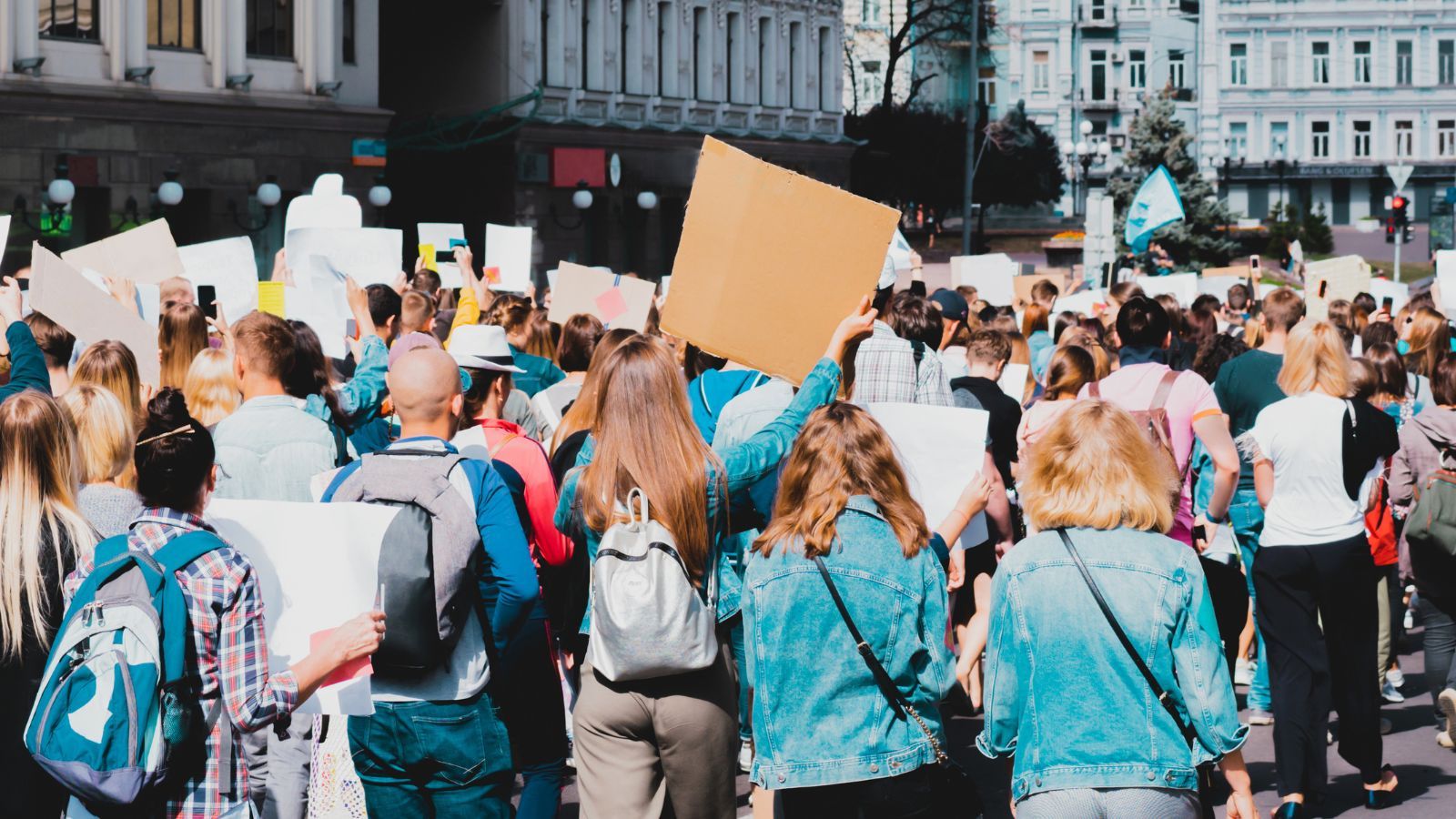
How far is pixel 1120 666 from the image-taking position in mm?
4527

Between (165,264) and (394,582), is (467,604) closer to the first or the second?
(394,582)

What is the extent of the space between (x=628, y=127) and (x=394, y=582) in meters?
38.3

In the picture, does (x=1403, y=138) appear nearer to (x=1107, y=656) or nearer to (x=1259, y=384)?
(x=1259, y=384)

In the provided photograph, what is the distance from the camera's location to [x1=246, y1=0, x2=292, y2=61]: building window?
32750 mm

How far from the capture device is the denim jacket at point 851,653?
185 inches

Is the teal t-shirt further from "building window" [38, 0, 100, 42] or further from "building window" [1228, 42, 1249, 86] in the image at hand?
"building window" [1228, 42, 1249, 86]

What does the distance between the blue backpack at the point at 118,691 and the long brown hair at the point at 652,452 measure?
1388 mm

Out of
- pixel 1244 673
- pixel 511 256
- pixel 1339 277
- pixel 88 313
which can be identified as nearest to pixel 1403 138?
pixel 1339 277

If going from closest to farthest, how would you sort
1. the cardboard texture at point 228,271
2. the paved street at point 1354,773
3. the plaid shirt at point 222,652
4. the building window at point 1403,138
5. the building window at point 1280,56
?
the plaid shirt at point 222,652 → the paved street at point 1354,773 → the cardboard texture at point 228,271 → the building window at point 1403,138 → the building window at point 1280,56

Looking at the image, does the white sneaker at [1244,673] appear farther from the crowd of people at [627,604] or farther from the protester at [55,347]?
the protester at [55,347]

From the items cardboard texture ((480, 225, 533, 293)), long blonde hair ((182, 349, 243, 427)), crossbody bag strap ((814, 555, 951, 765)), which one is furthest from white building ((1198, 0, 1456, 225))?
crossbody bag strap ((814, 555, 951, 765))

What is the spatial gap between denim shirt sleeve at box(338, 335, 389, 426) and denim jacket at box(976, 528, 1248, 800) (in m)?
3.45

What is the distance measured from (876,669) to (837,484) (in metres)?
0.49

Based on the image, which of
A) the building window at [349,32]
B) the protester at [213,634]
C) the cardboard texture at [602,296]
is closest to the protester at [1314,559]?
the protester at [213,634]
